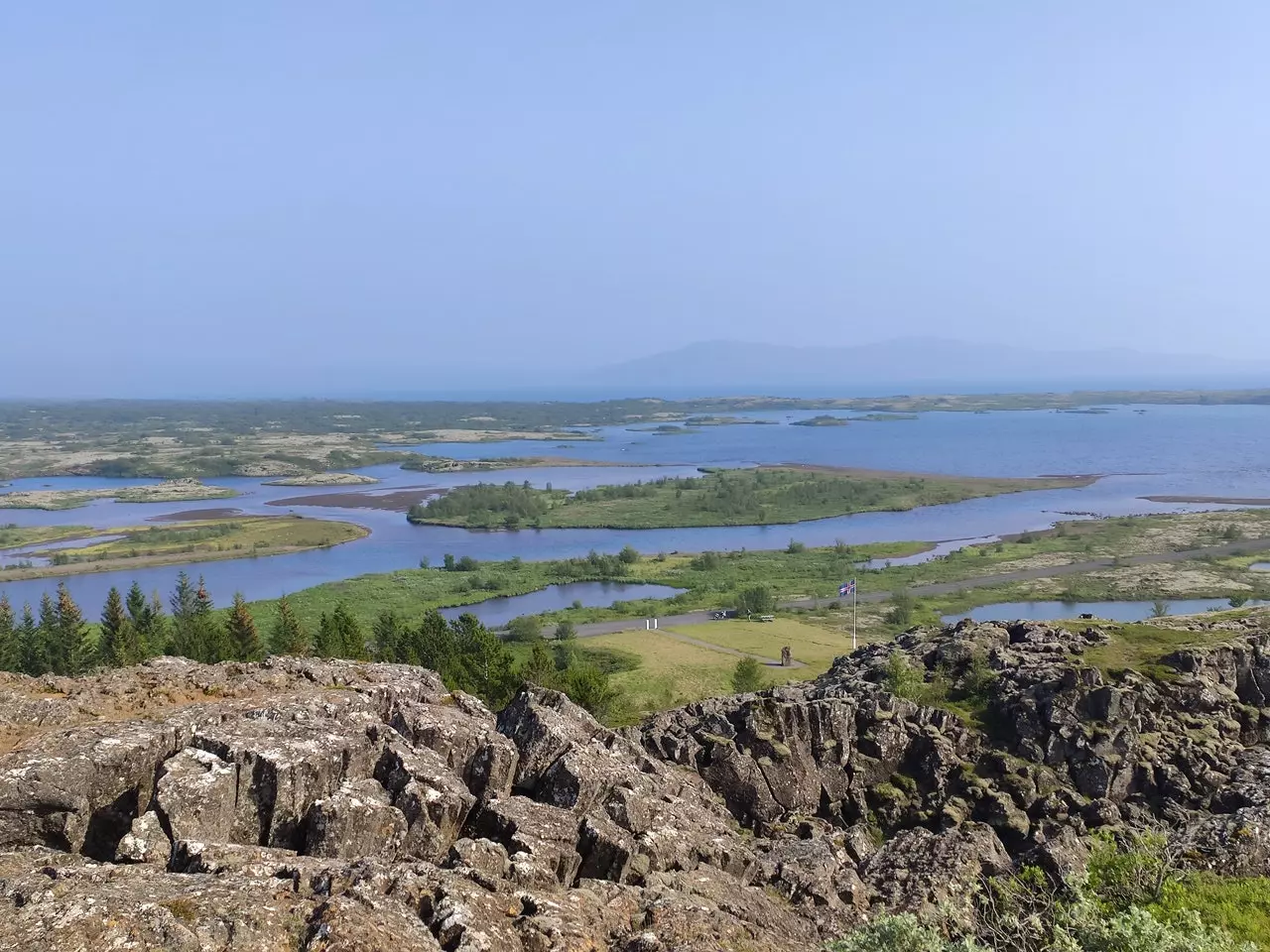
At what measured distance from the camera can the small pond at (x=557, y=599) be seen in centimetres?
8669

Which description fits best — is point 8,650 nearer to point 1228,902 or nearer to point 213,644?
point 213,644

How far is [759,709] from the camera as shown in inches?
1228

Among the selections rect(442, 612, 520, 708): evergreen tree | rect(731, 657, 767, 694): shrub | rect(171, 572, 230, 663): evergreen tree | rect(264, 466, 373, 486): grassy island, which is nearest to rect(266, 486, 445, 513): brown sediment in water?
rect(264, 466, 373, 486): grassy island

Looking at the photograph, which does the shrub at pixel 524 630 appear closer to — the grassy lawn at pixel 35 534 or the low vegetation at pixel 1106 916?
the low vegetation at pixel 1106 916

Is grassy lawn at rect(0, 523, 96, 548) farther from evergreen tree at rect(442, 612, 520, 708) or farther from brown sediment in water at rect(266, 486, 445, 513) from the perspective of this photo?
evergreen tree at rect(442, 612, 520, 708)

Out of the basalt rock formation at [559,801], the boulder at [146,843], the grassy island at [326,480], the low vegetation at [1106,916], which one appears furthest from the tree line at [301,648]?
the grassy island at [326,480]

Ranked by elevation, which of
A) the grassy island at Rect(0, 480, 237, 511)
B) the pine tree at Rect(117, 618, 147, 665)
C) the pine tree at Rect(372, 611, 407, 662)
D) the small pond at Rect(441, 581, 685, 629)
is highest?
the pine tree at Rect(117, 618, 147, 665)

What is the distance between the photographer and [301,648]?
53406mm

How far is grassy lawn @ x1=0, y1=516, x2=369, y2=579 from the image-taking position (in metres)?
107

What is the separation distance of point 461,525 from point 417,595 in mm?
48888

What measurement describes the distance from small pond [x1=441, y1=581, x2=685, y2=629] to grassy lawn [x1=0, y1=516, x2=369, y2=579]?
4120cm

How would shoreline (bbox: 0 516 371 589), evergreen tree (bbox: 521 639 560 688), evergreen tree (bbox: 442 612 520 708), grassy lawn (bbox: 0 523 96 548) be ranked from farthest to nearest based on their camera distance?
grassy lawn (bbox: 0 523 96 548), shoreline (bbox: 0 516 371 589), evergreen tree (bbox: 442 612 520 708), evergreen tree (bbox: 521 639 560 688)

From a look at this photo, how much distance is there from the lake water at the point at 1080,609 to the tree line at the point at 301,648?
37.7 meters

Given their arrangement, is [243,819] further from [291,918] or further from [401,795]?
[291,918]
